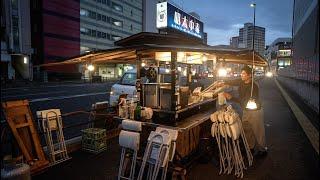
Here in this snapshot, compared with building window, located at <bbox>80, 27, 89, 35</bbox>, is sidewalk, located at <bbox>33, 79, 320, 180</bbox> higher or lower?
lower

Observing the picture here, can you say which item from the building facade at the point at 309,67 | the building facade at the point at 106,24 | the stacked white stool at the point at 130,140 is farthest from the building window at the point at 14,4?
the stacked white stool at the point at 130,140

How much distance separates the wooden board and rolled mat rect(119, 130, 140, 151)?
2327mm

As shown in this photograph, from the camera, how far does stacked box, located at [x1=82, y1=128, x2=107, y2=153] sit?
297 inches

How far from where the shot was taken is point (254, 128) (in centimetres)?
745

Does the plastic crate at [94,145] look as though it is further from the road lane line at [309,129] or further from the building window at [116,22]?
the building window at [116,22]

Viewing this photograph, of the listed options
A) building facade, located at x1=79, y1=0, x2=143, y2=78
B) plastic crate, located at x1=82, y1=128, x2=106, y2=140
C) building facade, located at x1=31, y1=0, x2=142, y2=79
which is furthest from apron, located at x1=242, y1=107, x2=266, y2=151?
building facade, located at x1=79, y1=0, x2=143, y2=78

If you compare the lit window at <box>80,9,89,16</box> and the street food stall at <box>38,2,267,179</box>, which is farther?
the lit window at <box>80,9,89,16</box>

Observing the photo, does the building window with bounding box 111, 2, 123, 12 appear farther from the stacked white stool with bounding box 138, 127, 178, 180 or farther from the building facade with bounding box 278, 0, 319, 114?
the stacked white stool with bounding box 138, 127, 178, 180

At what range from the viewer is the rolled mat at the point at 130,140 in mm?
5375

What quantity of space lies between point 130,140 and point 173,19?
137ft

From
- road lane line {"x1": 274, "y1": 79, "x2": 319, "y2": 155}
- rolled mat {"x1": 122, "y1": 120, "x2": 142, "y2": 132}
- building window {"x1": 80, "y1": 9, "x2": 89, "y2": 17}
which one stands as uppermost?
building window {"x1": 80, "y1": 9, "x2": 89, "y2": 17}

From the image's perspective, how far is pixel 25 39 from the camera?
4500 cm

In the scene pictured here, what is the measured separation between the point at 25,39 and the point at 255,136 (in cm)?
4656

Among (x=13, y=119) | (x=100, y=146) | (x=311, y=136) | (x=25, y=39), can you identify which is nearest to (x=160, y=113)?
(x=100, y=146)
